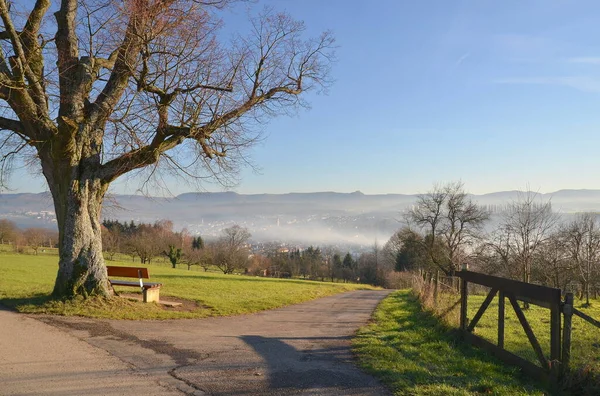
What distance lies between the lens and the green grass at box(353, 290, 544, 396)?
6031 millimetres

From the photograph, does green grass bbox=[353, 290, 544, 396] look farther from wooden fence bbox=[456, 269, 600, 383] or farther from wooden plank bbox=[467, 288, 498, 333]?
wooden plank bbox=[467, 288, 498, 333]

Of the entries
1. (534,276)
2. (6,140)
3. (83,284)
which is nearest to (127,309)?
(83,284)

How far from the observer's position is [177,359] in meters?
7.11

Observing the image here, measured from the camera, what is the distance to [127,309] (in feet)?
37.2

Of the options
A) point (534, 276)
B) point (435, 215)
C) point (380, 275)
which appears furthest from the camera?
point (380, 275)

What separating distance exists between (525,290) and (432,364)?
A: 1.84 m

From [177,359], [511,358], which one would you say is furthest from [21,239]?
[511,358]

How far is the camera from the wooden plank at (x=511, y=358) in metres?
6.53

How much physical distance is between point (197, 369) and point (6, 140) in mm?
8979

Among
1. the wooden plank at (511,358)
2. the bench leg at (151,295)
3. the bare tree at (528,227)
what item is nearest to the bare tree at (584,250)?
the bare tree at (528,227)

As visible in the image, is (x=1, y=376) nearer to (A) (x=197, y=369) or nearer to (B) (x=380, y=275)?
(A) (x=197, y=369)

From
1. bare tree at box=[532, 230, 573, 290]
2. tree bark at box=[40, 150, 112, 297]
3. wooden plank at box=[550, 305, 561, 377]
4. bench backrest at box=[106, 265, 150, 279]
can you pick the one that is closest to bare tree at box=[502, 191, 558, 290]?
bare tree at box=[532, 230, 573, 290]

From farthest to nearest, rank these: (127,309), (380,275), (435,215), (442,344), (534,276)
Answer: (380,275) < (435,215) < (534,276) < (127,309) < (442,344)

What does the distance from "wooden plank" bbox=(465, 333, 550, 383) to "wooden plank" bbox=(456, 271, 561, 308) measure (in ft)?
2.98
